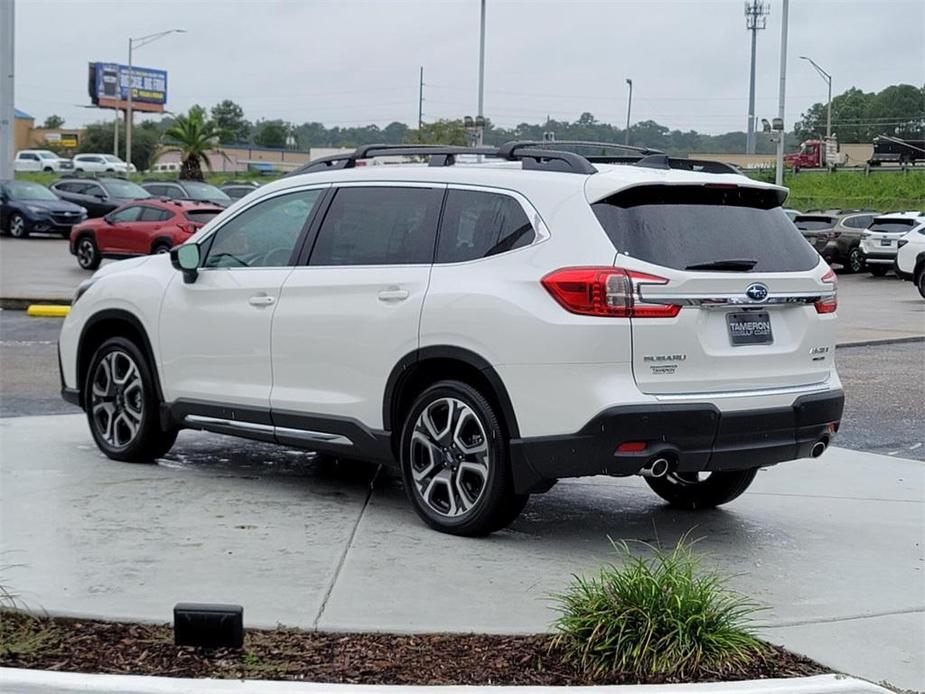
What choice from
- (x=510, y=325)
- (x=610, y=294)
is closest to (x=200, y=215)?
(x=510, y=325)

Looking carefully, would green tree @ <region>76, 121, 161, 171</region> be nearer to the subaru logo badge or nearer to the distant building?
the distant building

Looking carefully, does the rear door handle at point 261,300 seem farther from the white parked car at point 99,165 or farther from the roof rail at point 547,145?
the white parked car at point 99,165

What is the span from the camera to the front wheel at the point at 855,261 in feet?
122

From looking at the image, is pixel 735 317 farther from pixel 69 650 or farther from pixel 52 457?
pixel 52 457

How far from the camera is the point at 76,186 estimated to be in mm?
44812

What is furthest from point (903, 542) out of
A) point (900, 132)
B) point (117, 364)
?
point (900, 132)

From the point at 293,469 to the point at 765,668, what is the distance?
4.45 meters

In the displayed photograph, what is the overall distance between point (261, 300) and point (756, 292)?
2.84 meters

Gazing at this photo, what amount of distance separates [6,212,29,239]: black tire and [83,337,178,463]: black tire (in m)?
31.4

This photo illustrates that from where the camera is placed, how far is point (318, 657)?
198 inches

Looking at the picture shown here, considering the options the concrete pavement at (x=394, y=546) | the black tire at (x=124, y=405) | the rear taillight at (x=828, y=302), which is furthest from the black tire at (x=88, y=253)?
the rear taillight at (x=828, y=302)

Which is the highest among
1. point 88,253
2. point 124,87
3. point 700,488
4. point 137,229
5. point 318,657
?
point 124,87

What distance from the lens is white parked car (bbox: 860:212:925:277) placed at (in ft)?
116

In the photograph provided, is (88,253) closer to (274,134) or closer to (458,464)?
(458,464)
